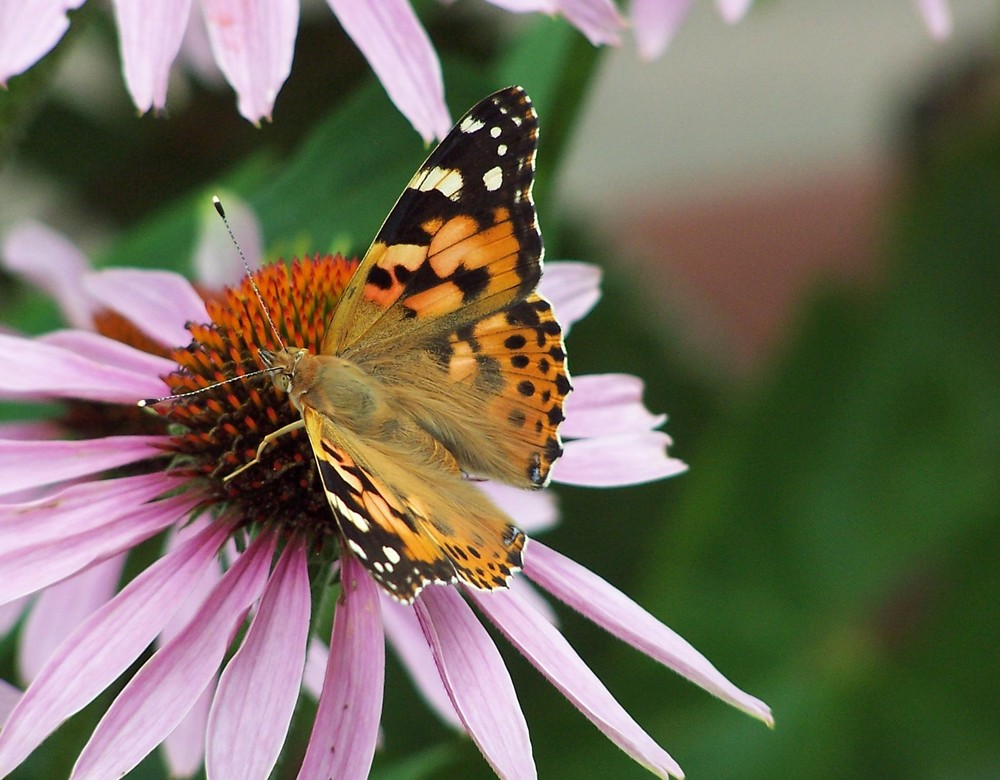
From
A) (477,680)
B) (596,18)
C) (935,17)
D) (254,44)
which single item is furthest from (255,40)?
(935,17)

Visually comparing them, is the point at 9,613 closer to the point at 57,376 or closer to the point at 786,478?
the point at 57,376

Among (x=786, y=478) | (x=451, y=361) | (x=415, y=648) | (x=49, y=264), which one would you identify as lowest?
(x=786, y=478)

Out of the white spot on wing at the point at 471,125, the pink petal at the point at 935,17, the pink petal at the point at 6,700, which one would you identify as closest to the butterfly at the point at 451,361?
the white spot on wing at the point at 471,125

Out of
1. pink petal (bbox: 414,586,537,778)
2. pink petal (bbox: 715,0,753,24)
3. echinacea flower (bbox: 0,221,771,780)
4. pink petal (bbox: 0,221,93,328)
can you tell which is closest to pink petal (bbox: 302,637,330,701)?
echinacea flower (bbox: 0,221,771,780)

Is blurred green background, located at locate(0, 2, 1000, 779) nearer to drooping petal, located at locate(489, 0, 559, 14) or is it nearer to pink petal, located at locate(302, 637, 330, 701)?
pink petal, located at locate(302, 637, 330, 701)

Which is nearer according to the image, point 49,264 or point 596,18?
point 596,18
